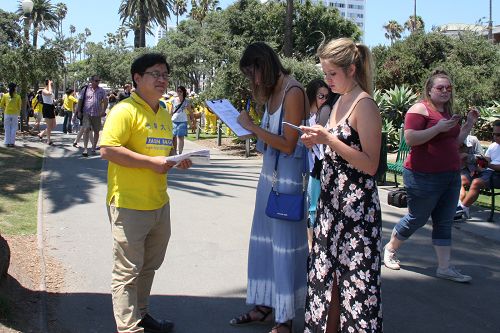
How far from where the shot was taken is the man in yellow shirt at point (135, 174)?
3309 millimetres

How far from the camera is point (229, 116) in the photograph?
3.98m

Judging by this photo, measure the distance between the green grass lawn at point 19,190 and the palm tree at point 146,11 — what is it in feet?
111

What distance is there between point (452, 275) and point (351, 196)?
2519 mm

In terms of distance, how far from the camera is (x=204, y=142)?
769 inches

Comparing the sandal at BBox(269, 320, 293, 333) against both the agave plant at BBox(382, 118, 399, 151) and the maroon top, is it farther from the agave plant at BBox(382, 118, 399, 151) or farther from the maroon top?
the agave plant at BBox(382, 118, 399, 151)

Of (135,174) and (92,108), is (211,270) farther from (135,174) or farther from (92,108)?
(92,108)

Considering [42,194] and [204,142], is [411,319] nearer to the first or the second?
[42,194]

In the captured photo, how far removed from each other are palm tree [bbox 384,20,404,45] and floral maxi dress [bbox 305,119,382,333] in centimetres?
8329

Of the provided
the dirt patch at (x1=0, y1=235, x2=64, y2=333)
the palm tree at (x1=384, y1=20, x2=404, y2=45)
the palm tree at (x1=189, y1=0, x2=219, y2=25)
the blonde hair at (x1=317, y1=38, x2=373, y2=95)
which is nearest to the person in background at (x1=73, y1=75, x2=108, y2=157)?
the dirt patch at (x1=0, y1=235, x2=64, y2=333)

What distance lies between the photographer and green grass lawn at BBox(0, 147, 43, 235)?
6.49 metres

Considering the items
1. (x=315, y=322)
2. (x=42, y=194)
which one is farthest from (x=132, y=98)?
(x=42, y=194)

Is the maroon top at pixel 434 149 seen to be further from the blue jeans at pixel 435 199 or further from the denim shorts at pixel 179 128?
the denim shorts at pixel 179 128

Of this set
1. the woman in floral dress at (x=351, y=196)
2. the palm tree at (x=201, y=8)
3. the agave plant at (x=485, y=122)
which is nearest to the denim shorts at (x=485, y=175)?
the woman in floral dress at (x=351, y=196)

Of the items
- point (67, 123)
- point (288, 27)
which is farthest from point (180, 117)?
point (288, 27)
